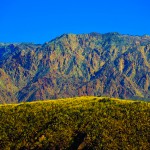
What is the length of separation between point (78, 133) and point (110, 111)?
16.5 ft

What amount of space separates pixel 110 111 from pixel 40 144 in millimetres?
9835

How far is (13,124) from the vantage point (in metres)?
58.0

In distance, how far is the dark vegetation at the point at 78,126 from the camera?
5272 centimetres

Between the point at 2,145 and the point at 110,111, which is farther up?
the point at 110,111

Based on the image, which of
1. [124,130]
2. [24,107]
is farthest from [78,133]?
[24,107]

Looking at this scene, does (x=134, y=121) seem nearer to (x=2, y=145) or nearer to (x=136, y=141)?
(x=136, y=141)

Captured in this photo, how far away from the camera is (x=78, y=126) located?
55.6 metres

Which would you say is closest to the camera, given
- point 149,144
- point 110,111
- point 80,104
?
point 149,144

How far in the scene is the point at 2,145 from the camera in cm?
5706

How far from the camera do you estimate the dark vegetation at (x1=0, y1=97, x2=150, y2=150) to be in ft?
173

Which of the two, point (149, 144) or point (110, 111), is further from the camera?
point (110, 111)

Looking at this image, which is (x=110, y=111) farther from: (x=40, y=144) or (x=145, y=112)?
(x=40, y=144)

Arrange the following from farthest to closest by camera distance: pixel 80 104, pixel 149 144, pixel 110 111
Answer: pixel 80 104
pixel 110 111
pixel 149 144

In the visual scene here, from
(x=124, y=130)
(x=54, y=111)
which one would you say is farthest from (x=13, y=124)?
(x=124, y=130)
